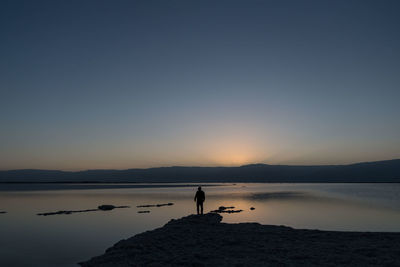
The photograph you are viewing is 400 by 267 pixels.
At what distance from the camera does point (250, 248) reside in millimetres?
16609

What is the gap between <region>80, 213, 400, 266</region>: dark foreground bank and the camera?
14.2m

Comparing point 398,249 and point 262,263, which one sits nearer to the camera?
point 262,263

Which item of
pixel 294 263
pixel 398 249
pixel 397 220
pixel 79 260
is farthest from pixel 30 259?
pixel 397 220

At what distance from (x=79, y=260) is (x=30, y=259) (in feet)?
9.63

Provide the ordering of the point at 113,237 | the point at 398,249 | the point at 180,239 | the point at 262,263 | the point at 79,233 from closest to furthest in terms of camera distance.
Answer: the point at 262,263, the point at 398,249, the point at 180,239, the point at 113,237, the point at 79,233

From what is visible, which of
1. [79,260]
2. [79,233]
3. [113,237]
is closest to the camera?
[79,260]

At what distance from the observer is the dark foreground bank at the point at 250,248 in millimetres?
14227

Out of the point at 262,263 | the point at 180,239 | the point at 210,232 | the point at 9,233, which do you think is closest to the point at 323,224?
the point at 210,232

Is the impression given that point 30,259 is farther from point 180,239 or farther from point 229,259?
point 229,259

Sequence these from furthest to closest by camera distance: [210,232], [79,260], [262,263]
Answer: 1. [210,232]
2. [79,260]
3. [262,263]

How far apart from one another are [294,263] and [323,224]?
1761 centimetres

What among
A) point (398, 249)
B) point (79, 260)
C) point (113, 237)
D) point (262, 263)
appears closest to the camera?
point (262, 263)

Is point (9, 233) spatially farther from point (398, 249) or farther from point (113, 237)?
point (398, 249)

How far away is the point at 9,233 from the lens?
27359mm
